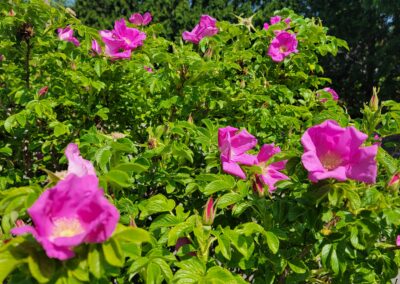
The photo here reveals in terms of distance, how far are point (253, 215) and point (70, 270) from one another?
2.83 ft

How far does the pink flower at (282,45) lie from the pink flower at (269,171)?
44.9 inches

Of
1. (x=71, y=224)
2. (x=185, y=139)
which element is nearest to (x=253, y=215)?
(x=185, y=139)

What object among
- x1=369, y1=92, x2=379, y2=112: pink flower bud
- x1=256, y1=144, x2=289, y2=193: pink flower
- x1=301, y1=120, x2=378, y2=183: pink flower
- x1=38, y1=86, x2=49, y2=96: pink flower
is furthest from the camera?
x1=38, y1=86, x2=49, y2=96: pink flower

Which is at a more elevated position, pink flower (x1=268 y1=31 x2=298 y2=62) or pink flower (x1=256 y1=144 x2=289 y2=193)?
pink flower (x1=268 y1=31 x2=298 y2=62)

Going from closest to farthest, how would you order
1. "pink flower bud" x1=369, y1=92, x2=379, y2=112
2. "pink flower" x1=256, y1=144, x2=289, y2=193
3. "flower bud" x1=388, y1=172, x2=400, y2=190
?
"flower bud" x1=388, y1=172, x2=400, y2=190
"pink flower" x1=256, y1=144, x2=289, y2=193
"pink flower bud" x1=369, y1=92, x2=379, y2=112

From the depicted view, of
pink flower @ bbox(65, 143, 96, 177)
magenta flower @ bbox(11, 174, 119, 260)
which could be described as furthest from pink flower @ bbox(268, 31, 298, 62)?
magenta flower @ bbox(11, 174, 119, 260)

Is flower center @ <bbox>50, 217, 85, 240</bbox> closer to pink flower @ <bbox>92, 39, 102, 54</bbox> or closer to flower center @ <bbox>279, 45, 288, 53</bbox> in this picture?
pink flower @ <bbox>92, 39, 102, 54</bbox>

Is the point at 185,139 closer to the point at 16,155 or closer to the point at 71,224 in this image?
the point at 71,224

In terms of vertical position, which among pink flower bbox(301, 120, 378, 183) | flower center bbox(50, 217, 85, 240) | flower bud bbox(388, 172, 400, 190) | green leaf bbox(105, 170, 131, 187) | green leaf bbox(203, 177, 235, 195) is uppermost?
pink flower bbox(301, 120, 378, 183)

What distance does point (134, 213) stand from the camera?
4.49 ft

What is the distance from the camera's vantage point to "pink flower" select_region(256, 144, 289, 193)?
1.45 meters

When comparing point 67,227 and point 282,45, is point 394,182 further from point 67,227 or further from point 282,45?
point 282,45

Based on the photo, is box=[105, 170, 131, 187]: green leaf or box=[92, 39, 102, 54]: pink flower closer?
box=[105, 170, 131, 187]: green leaf

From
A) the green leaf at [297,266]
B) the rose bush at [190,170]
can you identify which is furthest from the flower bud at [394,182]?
the green leaf at [297,266]
